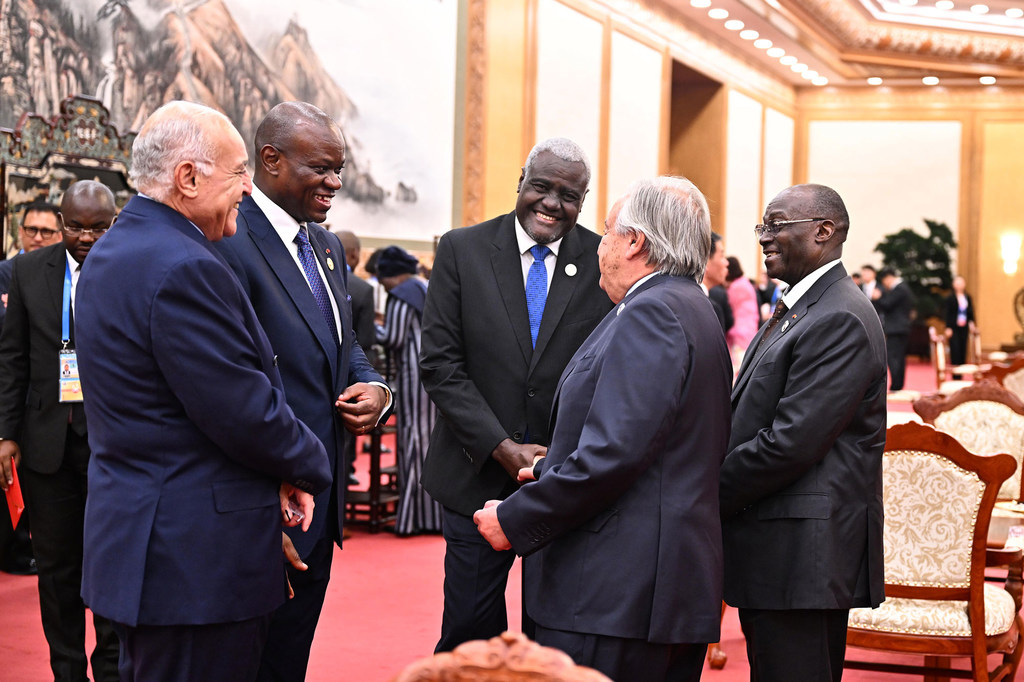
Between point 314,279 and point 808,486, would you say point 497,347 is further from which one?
point 808,486

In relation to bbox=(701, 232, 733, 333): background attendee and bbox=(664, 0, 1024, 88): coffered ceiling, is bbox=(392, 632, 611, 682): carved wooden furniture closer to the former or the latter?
bbox=(701, 232, 733, 333): background attendee

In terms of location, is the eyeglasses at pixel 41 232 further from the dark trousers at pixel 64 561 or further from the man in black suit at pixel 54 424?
the dark trousers at pixel 64 561

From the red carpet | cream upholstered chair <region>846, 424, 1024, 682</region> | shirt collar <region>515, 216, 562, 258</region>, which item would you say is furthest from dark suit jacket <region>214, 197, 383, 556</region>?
cream upholstered chair <region>846, 424, 1024, 682</region>

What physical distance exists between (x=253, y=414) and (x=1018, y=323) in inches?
893

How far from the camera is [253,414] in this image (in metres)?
2.09

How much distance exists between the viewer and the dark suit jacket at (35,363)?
3.62 m

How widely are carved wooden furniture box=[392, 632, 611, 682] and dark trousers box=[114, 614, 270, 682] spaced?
93cm

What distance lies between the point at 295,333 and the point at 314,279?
0.22 m

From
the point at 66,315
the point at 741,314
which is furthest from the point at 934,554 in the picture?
the point at 741,314

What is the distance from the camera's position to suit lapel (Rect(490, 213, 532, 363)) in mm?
2980

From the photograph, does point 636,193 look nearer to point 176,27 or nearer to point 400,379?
point 400,379

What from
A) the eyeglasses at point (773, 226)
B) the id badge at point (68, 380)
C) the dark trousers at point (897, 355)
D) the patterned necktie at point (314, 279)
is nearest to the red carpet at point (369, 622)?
the id badge at point (68, 380)

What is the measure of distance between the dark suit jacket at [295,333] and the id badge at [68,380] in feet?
4.43

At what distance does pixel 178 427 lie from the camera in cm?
208
